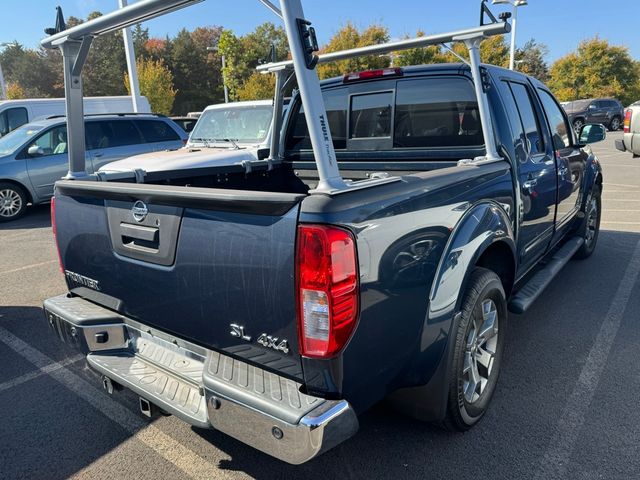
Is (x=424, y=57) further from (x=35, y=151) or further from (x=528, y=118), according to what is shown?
(x=528, y=118)

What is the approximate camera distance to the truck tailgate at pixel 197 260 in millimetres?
1839

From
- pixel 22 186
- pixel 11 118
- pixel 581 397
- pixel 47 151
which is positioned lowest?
pixel 581 397

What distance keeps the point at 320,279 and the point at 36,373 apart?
2.78 meters

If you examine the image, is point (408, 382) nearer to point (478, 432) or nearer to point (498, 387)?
point (478, 432)

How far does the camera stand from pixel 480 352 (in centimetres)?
283

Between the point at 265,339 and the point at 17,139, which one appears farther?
the point at 17,139

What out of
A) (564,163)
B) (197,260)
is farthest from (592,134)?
(197,260)

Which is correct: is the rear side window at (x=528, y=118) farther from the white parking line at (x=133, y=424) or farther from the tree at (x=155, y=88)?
the tree at (x=155, y=88)

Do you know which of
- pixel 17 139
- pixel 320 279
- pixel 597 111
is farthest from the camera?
pixel 597 111

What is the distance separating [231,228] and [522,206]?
2152 millimetres

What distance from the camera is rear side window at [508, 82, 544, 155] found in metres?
3.56

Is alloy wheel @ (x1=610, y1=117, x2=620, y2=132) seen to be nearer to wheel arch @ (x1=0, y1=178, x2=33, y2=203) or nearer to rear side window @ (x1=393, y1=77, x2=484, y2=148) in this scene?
wheel arch @ (x1=0, y1=178, x2=33, y2=203)

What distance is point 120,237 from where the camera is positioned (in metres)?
2.38

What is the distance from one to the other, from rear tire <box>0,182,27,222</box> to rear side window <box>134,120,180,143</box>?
2524mm
